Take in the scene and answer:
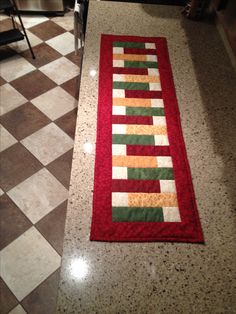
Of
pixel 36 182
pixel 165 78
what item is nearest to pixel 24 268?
pixel 36 182

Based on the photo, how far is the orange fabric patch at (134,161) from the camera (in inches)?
41.4

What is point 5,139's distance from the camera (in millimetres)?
2057

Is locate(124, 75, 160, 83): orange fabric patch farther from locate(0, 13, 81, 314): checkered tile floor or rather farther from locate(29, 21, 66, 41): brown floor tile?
locate(29, 21, 66, 41): brown floor tile

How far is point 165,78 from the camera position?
1385 mm

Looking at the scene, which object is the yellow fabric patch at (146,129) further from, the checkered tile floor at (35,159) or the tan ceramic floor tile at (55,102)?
the tan ceramic floor tile at (55,102)

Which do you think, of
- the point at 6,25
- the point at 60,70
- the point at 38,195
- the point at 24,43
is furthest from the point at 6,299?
the point at 6,25

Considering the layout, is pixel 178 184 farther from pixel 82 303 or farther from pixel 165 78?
pixel 165 78

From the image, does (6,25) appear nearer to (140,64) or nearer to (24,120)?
(24,120)

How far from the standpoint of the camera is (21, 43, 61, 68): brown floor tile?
8.56ft

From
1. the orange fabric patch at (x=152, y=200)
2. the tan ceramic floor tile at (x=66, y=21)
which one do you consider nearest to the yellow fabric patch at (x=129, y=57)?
the orange fabric patch at (x=152, y=200)

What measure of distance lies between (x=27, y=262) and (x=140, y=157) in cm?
96

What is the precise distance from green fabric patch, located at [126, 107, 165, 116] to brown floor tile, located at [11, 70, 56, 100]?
54.3 inches

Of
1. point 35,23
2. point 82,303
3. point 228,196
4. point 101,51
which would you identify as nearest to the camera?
point 82,303

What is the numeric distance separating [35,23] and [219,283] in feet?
10.1
